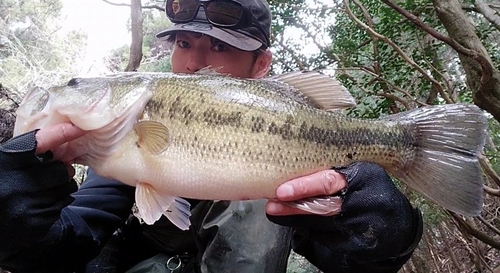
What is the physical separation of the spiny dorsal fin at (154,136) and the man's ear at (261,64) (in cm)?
125

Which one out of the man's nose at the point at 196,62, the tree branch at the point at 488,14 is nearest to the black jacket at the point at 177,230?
the man's nose at the point at 196,62

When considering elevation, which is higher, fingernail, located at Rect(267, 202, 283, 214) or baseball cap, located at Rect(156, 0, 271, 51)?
baseball cap, located at Rect(156, 0, 271, 51)

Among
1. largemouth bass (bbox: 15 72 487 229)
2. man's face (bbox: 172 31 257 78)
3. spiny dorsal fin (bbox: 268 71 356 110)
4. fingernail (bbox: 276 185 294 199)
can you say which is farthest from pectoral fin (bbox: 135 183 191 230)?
man's face (bbox: 172 31 257 78)

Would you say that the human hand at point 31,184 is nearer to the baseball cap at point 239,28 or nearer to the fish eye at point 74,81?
the fish eye at point 74,81

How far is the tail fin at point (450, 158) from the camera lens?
1.66 metres

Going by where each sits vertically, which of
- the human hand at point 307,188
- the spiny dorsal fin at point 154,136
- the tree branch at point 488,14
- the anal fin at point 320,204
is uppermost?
the spiny dorsal fin at point 154,136

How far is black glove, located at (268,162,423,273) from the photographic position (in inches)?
70.2

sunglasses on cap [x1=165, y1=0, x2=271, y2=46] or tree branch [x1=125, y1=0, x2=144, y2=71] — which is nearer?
sunglasses on cap [x1=165, y1=0, x2=271, y2=46]

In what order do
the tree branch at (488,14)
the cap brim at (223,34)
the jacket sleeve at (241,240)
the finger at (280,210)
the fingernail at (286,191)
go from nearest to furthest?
the fingernail at (286,191) → the finger at (280,210) → the jacket sleeve at (241,240) → the cap brim at (223,34) → the tree branch at (488,14)

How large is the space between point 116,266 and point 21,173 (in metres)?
1.07

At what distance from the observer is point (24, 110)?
1810 mm

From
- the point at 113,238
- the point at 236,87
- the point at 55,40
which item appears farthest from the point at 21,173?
the point at 55,40

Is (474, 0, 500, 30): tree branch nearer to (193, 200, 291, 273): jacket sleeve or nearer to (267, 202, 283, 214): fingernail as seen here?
(193, 200, 291, 273): jacket sleeve

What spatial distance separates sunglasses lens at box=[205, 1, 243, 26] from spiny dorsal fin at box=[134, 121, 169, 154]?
110 centimetres
